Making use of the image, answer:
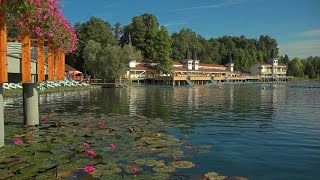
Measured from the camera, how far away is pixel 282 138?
16828 mm

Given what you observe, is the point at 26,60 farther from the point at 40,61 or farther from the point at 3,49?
the point at 40,61

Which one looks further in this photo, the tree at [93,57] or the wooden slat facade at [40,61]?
the tree at [93,57]

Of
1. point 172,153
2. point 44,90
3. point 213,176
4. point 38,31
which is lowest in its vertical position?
point 213,176

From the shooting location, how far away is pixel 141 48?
122 metres

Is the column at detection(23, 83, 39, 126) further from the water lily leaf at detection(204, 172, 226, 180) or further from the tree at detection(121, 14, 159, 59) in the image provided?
the tree at detection(121, 14, 159, 59)

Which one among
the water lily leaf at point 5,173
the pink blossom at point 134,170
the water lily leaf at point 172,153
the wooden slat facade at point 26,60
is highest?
the wooden slat facade at point 26,60

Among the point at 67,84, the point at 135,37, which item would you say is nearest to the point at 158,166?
the point at 67,84

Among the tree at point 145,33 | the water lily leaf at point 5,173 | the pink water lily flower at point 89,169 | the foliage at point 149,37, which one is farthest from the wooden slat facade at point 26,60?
the tree at point 145,33

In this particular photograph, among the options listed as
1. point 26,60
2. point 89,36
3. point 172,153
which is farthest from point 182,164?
point 89,36

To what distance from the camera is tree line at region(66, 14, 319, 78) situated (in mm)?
92562

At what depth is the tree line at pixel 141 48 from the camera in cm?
9256

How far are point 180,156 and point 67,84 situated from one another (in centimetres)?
5891

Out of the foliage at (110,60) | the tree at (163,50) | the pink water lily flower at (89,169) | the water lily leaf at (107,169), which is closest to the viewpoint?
the pink water lily flower at (89,169)

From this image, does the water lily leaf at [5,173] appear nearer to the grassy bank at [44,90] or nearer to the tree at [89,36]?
the grassy bank at [44,90]
